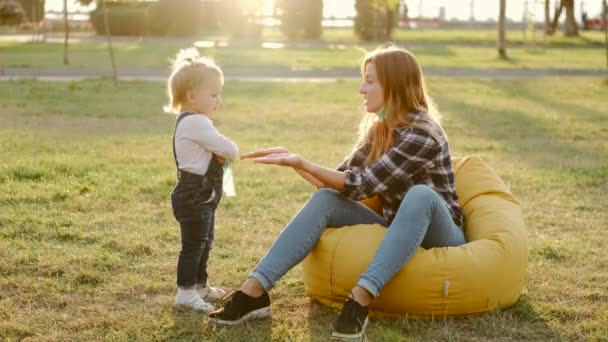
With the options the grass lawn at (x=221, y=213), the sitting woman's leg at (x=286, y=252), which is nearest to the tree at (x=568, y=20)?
the grass lawn at (x=221, y=213)

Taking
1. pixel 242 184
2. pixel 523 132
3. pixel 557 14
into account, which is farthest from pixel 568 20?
pixel 242 184

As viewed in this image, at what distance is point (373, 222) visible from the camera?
480 cm

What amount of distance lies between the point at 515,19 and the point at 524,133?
48.2m

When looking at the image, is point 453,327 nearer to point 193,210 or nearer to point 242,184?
point 193,210

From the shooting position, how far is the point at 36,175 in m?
7.98

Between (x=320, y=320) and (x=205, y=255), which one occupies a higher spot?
(x=205, y=255)

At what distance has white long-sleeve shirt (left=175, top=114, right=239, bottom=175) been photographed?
451 cm

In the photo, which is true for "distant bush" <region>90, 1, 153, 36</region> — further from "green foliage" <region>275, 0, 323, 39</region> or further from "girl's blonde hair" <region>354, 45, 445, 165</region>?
"girl's blonde hair" <region>354, 45, 445, 165</region>

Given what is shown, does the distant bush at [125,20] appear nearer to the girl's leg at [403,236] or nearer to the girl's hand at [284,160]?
the girl's hand at [284,160]

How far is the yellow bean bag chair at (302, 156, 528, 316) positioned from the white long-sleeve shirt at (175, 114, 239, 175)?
690 mm

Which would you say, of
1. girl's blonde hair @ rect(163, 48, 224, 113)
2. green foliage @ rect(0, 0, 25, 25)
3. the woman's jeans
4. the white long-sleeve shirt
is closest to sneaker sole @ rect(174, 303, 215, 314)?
the woman's jeans

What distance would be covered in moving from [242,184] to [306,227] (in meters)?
3.66

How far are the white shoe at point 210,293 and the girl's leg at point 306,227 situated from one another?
49 cm

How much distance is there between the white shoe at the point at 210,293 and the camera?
4863mm
